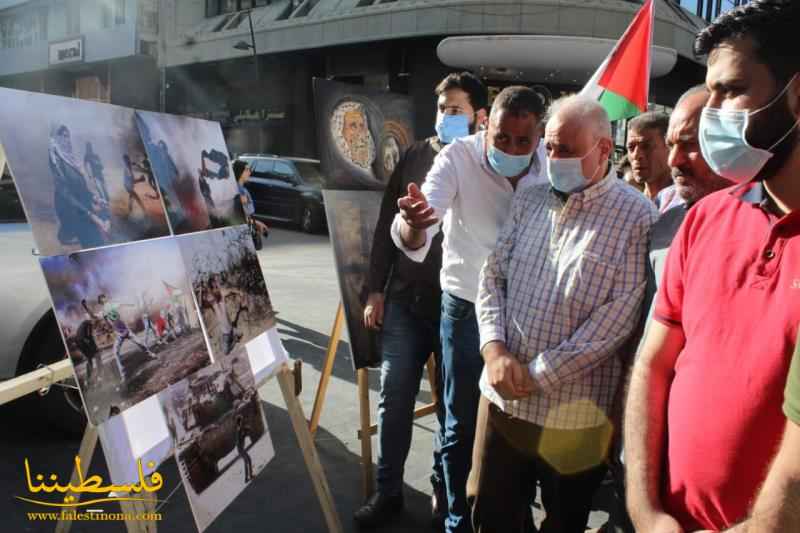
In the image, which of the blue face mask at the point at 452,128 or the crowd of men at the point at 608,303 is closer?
the crowd of men at the point at 608,303

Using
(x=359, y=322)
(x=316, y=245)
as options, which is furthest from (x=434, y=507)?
(x=316, y=245)

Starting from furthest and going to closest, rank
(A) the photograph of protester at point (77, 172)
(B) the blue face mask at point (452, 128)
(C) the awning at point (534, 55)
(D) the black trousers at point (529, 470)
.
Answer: (C) the awning at point (534, 55) < (B) the blue face mask at point (452, 128) < (D) the black trousers at point (529, 470) < (A) the photograph of protester at point (77, 172)

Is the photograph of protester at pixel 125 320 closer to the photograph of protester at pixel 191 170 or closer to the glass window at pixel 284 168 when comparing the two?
the photograph of protester at pixel 191 170

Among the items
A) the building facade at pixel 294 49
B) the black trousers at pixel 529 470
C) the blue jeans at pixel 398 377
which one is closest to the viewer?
the black trousers at pixel 529 470

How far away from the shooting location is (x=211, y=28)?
83.5 feet

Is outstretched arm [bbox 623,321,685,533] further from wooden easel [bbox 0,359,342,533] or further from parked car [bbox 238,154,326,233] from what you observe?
parked car [bbox 238,154,326,233]

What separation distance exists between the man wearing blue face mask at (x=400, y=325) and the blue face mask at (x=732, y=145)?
155 centimetres

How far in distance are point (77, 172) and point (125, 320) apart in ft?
1.60

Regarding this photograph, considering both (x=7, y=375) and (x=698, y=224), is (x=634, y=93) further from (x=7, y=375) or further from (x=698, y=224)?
(x=7, y=375)

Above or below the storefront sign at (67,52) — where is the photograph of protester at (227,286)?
below

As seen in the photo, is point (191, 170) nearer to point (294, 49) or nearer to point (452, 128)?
point (452, 128)

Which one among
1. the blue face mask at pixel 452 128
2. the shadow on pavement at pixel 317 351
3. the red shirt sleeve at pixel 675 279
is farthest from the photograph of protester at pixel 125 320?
Result: the shadow on pavement at pixel 317 351

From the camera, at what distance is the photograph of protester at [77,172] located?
1.87m

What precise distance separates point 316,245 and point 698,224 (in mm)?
10713
